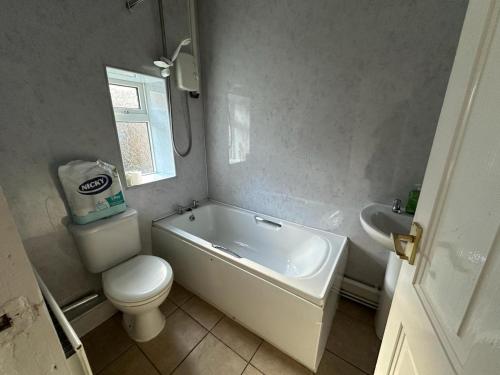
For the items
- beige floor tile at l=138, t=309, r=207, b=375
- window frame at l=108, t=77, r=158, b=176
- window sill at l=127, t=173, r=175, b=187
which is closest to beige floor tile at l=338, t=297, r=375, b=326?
beige floor tile at l=138, t=309, r=207, b=375

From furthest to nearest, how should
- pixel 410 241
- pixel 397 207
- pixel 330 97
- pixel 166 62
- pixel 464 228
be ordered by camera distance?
pixel 166 62 < pixel 330 97 < pixel 397 207 < pixel 410 241 < pixel 464 228

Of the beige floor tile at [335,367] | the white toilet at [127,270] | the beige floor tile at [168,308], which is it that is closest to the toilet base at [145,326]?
the white toilet at [127,270]

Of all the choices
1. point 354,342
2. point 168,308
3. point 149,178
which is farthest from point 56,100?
point 354,342

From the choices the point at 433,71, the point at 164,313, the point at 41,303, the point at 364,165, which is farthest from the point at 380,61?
the point at 164,313

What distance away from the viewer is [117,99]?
1638 mm

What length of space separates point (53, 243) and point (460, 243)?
186 centimetres

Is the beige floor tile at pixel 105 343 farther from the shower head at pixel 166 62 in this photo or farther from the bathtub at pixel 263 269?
the shower head at pixel 166 62

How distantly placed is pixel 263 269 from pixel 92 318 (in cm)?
130

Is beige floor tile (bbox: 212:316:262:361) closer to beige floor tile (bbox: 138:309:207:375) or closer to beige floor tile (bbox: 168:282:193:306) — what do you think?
beige floor tile (bbox: 138:309:207:375)

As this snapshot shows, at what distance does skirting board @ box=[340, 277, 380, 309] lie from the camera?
5.15 ft

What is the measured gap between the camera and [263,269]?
1.23 metres

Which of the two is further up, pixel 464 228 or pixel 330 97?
pixel 330 97

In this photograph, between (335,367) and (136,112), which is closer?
(335,367)

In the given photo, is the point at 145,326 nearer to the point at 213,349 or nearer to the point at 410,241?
the point at 213,349
